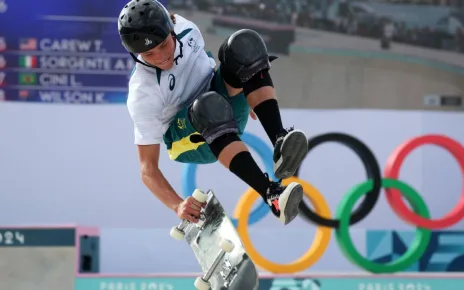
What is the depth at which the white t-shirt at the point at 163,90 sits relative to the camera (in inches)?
161

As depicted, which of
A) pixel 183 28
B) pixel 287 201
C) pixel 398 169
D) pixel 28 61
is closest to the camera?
pixel 287 201

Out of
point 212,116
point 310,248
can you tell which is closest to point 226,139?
point 212,116

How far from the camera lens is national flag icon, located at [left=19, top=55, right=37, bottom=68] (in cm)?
629

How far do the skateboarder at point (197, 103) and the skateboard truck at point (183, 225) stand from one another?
0.10 feet

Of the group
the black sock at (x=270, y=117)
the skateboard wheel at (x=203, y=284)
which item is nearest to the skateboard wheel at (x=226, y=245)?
the skateboard wheel at (x=203, y=284)

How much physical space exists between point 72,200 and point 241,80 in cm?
260

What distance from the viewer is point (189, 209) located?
12.9 ft

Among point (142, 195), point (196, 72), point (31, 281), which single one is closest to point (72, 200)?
point (142, 195)

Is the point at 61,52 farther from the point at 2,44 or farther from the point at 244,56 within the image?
the point at 244,56

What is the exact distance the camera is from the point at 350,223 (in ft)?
20.5

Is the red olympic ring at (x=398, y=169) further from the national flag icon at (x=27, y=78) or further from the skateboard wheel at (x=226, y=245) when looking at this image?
the skateboard wheel at (x=226, y=245)

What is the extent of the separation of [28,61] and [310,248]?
1999 millimetres

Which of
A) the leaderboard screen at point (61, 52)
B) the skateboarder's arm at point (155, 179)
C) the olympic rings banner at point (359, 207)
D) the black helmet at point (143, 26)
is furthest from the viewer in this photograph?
the leaderboard screen at point (61, 52)

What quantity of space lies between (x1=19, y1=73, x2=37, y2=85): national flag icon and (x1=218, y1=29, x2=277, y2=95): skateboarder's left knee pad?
8.31 feet
